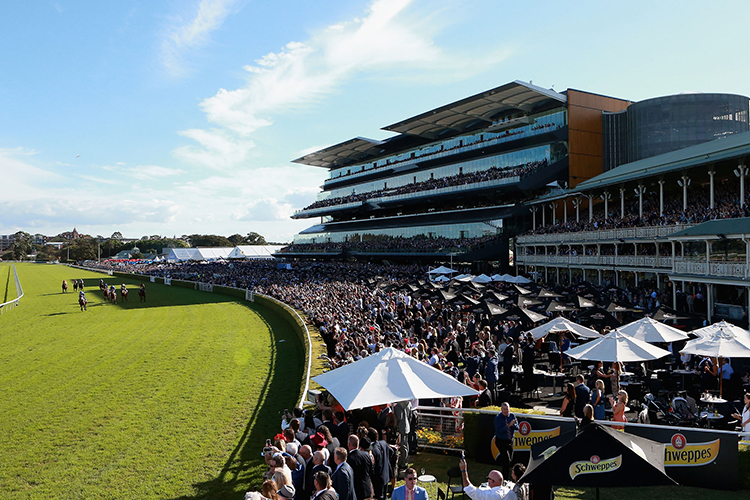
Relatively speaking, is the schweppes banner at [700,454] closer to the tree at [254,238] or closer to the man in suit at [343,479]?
the man in suit at [343,479]

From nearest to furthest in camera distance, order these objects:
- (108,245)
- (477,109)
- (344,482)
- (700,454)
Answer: (344,482) < (700,454) < (477,109) < (108,245)

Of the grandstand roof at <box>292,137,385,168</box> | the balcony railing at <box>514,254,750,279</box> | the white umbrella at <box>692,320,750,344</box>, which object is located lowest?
the white umbrella at <box>692,320,750,344</box>

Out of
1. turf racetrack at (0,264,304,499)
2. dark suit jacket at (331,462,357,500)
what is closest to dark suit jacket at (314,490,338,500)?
dark suit jacket at (331,462,357,500)

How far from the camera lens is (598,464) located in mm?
4738

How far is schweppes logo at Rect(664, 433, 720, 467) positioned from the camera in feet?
20.2

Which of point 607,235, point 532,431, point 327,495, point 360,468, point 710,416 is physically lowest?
point 710,416

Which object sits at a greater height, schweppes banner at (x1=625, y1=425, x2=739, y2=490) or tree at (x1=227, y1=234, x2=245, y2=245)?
tree at (x1=227, y1=234, x2=245, y2=245)

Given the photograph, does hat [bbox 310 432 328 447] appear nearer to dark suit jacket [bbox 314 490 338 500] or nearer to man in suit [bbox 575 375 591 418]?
dark suit jacket [bbox 314 490 338 500]

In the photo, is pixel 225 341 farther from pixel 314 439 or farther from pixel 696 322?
pixel 696 322

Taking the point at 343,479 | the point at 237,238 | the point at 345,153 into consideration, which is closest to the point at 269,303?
the point at 343,479

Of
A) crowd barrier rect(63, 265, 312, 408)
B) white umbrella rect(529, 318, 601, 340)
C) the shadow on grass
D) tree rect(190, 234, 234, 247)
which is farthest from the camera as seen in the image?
tree rect(190, 234, 234, 247)

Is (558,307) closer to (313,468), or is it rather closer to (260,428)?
(260,428)

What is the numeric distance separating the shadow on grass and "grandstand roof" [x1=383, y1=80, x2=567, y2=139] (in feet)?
118

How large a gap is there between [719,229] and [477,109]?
119 ft
